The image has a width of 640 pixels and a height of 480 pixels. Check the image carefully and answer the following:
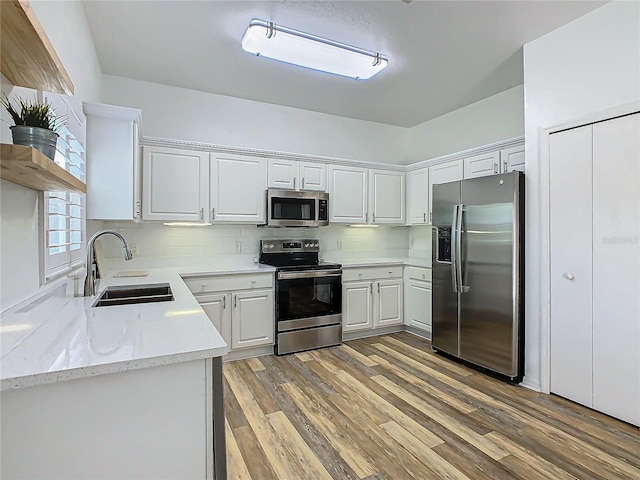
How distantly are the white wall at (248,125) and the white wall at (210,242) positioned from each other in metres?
0.96

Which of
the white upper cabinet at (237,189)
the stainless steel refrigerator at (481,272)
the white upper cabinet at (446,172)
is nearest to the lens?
the stainless steel refrigerator at (481,272)

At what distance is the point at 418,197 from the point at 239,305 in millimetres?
2491

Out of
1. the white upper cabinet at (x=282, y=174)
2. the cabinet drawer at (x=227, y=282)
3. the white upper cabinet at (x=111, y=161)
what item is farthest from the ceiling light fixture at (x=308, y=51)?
the cabinet drawer at (x=227, y=282)

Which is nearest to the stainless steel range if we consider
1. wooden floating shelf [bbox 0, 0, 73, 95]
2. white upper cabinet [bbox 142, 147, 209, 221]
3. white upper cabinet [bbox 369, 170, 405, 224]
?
white upper cabinet [bbox 142, 147, 209, 221]

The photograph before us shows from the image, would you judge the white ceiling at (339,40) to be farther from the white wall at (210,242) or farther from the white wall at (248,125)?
the white wall at (210,242)

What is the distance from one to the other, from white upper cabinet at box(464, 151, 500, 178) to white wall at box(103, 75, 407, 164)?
4.81ft

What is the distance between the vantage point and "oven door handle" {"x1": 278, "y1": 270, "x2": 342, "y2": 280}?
352 centimetres

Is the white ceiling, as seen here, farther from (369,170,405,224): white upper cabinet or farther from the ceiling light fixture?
(369,170,405,224): white upper cabinet

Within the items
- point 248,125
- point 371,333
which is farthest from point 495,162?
point 248,125

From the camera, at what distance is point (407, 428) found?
2227mm

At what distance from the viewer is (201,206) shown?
344 centimetres

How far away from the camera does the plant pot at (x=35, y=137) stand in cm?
109

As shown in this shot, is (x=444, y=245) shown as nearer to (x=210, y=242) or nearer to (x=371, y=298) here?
(x=371, y=298)

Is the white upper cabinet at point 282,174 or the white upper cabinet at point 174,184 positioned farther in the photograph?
the white upper cabinet at point 282,174
